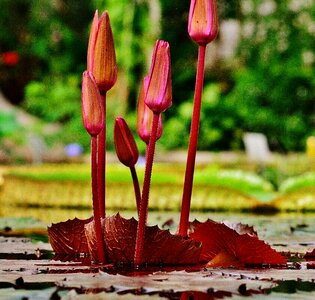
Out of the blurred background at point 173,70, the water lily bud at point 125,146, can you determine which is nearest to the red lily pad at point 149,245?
the water lily bud at point 125,146

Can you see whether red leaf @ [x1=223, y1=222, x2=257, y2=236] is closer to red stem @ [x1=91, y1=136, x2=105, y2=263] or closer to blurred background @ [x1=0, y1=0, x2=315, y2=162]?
red stem @ [x1=91, y1=136, x2=105, y2=263]

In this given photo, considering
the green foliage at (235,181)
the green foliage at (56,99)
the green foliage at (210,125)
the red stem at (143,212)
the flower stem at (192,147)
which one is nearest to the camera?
the red stem at (143,212)

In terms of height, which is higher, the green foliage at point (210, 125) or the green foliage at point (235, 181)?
the green foliage at point (210, 125)

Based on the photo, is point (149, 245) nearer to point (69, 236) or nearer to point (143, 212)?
point (143, 212)

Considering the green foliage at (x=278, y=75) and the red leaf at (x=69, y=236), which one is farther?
the green foliage at (x=278, y=75)

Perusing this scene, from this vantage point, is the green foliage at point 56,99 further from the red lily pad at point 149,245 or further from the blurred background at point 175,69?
the red lily pad at point 149,245

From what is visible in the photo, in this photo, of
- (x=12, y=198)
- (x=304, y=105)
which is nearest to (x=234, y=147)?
(x=304, y=105)

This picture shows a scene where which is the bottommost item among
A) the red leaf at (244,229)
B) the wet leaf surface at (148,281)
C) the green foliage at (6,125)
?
the wet leaf surface at (148,281)
